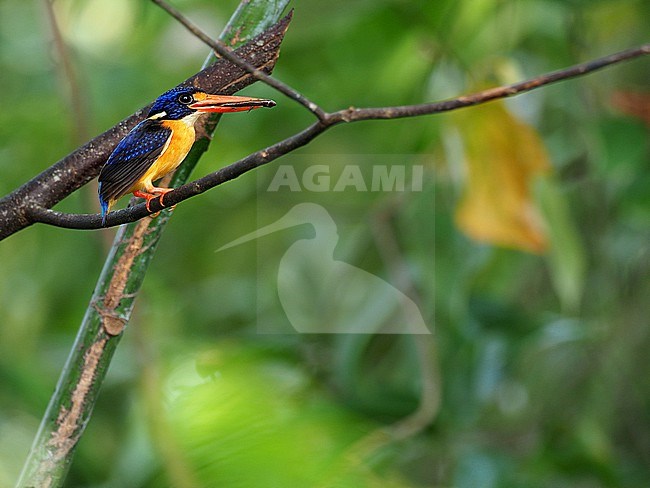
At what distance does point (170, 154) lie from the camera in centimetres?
32

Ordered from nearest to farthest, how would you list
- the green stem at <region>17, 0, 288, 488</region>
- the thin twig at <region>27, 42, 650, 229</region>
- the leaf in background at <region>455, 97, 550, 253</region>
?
the thin twig at <region>27, 42, 650, 229</region> < the green stem at <region>17, 0, 288, 488</region> < the leaf in background at <region>455, 97, 550, 253</region>

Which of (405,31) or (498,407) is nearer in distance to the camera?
(405,31)

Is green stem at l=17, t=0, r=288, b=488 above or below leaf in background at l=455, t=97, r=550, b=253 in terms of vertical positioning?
below

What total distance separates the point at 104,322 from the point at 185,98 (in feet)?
0.42

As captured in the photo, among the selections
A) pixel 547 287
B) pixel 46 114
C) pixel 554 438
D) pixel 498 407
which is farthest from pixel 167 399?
pixel 547 287

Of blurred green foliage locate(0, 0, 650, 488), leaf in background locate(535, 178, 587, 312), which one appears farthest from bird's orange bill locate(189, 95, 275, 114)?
leaf in background locate(535, 178, 587, 312)

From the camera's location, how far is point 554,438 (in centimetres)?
124

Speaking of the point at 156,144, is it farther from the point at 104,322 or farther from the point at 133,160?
the point at 104,322

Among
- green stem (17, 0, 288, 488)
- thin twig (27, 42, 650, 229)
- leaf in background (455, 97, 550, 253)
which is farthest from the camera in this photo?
leaf in background (455, 97, 550, 253)

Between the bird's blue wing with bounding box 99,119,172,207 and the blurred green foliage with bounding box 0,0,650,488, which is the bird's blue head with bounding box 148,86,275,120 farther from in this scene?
the blurred green foliage with bounding box 0,0,650,488

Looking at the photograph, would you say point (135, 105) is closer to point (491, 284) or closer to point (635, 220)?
point (491, 284)

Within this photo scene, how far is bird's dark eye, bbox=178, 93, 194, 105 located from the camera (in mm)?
319

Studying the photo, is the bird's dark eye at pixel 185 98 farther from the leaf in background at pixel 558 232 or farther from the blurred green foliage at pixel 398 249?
the leaf in background at pixel 558 232

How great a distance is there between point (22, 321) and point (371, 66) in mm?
629
